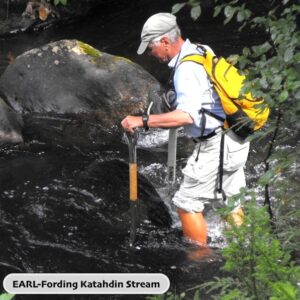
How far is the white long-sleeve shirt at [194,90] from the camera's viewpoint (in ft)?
15.1

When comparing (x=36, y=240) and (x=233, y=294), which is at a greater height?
(x=233, y=294)

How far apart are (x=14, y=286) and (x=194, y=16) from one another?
2120 mm

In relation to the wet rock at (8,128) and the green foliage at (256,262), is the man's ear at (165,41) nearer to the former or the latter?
the green foliage at (256,262)

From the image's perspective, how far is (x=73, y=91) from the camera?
855 centimetres

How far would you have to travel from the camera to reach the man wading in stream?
4629mm

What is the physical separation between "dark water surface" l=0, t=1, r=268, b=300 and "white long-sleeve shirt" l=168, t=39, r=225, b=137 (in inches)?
56.9

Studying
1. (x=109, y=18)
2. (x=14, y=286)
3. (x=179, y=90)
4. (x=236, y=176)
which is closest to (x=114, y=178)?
(x=236, y=176)

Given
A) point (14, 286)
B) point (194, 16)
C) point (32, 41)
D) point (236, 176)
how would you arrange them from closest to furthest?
point (194, 16) < point (14, 286) < point (236, 176) < point (32, 41)

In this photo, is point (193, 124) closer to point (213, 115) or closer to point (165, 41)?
point (213, 115)

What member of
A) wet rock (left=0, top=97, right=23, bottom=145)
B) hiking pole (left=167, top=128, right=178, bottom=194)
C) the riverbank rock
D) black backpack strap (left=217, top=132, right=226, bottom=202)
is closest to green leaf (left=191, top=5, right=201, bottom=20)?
black backpack strap (left=217, top=132, right=226, bottom=202)

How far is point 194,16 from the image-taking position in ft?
9.39

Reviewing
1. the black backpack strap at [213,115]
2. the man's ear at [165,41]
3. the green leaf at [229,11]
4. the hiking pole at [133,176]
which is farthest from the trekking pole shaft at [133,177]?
the green leaf at [229,11]

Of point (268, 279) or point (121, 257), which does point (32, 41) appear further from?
point (268, 279)
